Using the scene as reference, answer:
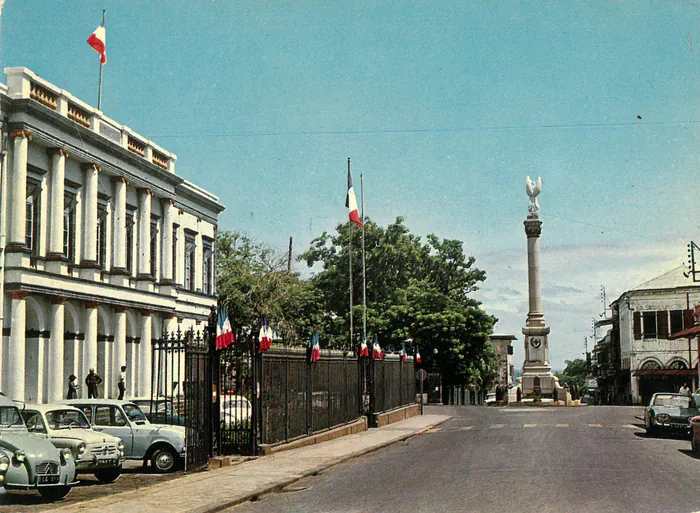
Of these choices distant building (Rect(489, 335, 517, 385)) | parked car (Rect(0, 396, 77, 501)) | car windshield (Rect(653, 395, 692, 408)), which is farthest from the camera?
distant building (Rect(489, 335, 517, 385))

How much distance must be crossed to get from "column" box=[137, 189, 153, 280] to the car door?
23.9m

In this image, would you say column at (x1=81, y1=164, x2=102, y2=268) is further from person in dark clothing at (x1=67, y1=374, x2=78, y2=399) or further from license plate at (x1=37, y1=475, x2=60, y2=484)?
license plate at (x1=37, y1=475, x2=60, y2=484)

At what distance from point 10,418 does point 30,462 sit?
1.46 metres

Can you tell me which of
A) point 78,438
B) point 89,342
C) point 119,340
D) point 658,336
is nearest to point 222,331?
point 78,438

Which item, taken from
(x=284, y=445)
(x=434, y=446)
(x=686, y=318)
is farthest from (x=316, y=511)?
(x=686, y=318)

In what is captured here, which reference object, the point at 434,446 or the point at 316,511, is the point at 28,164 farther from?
the point at 316,511

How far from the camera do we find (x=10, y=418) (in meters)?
14.0

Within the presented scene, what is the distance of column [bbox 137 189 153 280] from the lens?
4116 centimetres

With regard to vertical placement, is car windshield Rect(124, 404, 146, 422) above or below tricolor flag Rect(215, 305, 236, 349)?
below

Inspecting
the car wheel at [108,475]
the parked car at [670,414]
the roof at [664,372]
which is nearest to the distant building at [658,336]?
the roof at [664,372]

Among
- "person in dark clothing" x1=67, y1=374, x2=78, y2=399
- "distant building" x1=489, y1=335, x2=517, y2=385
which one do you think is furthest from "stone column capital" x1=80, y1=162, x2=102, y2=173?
"distant building" x1=489, y1=335, x2=517, y2=385

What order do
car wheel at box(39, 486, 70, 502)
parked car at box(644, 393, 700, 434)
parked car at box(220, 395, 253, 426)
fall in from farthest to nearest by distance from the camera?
1. parked car at box(644, 393, 700, 434)
2. parked car at box(220, 395, 253, 426)
3. car wheel at box(39, 486, 70, 502)

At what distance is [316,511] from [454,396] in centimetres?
5140

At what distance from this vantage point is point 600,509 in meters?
12.0
